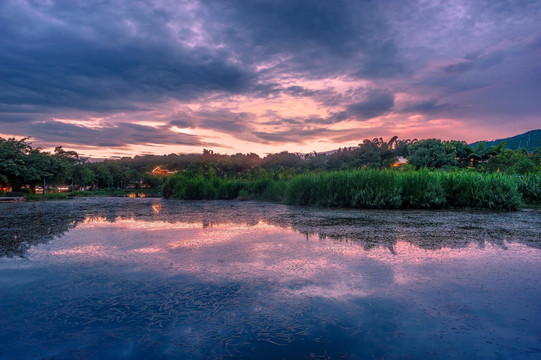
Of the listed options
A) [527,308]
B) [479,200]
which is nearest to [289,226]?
[527,308]

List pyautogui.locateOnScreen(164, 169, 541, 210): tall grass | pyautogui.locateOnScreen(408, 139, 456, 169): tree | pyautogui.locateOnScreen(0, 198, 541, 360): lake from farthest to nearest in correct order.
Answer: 1. pyautogui.locateOnScreen(408, 139, 456, 169): tree
2. pyautogui.locateOnScreen(164, 169, 541, 210): tall grass
3. pyautogui.locateOnScreen(0, 198, 541, 360): lake

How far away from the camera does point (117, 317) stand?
252 centimetres

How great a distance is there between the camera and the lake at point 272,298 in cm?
209

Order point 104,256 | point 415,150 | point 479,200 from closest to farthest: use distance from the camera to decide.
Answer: point 104,256 → point 479,200 → point 415,150

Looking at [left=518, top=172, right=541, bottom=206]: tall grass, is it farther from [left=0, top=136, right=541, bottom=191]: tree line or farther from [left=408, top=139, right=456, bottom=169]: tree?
[left=408, top=139, right=456, bottom=169]: tree

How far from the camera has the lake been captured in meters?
2.09

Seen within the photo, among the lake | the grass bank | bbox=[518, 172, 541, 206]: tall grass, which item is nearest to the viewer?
the lake

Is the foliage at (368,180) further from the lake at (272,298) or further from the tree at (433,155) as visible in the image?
the lake at (272,298)

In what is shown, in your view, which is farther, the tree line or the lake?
the tree line

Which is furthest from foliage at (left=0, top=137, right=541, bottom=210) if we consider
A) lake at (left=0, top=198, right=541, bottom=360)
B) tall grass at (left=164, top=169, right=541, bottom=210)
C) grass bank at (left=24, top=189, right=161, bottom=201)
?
lake at (left=0, top=198, right=541, bottom=360)

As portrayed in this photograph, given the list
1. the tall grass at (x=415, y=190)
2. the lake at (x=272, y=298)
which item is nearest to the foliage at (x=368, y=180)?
the tall grass at (x=415, y=190)

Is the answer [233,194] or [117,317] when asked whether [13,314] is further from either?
[233,194]

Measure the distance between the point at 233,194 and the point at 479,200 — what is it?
1225cm

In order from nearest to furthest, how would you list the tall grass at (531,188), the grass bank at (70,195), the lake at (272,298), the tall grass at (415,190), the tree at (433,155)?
the lake at (272,298) < the tall grass at (415,190) < the tall grass at (531,188) < the grass bank at (70,195) < the tree at (433,155)
